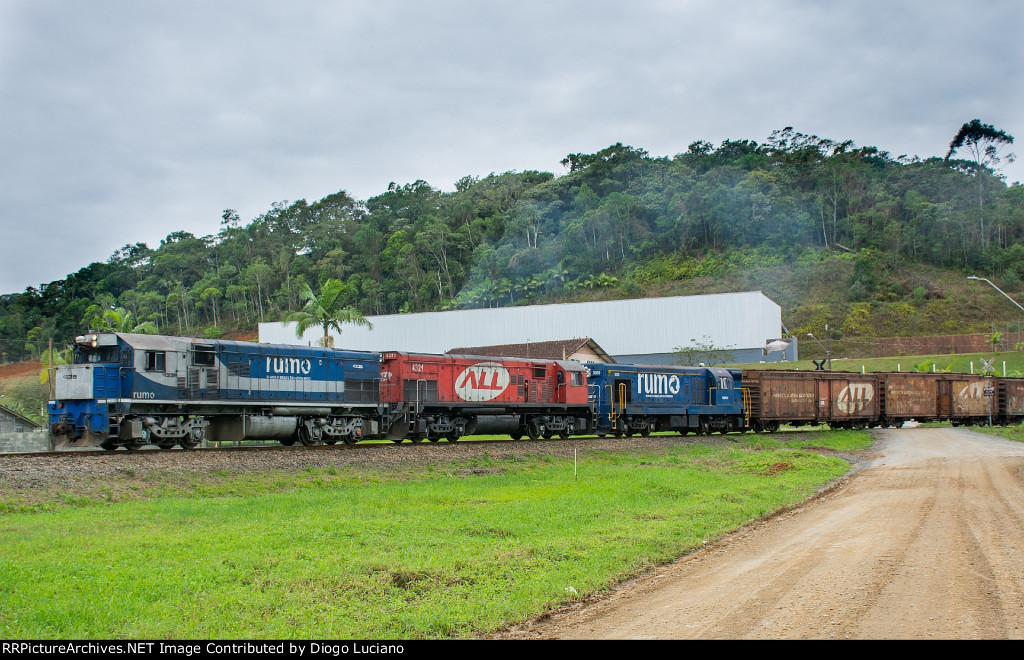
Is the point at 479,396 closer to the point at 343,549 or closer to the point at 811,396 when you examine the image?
the point at 343,549

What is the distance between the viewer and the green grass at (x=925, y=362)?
8069 centimetres

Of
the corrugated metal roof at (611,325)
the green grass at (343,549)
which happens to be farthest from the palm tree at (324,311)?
the corrugated metal roof at (611,325)

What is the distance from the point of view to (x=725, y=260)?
12356 centimetres

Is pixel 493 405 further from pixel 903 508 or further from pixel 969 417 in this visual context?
pixel 969 417

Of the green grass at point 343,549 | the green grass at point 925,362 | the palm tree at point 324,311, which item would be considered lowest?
the green grass at point 343,549

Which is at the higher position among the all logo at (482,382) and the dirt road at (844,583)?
the all logo at (482,382)

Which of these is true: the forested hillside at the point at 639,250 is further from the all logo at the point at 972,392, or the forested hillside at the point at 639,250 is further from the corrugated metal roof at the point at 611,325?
the all logo at the point at 972,392

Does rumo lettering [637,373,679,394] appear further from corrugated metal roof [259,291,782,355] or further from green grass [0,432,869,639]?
corrugated metal roof [259,291,782,355]

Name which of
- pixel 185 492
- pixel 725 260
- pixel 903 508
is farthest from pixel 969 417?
pixel 725 260

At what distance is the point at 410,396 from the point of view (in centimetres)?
2941

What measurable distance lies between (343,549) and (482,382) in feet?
66.7

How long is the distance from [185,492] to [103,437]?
5.32 m

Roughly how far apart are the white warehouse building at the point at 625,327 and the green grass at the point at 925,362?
10.5 ft

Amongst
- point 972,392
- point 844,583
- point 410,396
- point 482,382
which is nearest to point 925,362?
point 972,392
